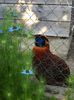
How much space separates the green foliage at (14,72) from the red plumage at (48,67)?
1.40 feet

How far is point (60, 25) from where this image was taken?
4.67m

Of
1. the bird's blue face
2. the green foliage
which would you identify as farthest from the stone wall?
the green foliage

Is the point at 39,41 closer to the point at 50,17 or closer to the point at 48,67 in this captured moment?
the point at 48,67

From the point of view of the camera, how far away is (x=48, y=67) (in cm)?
333

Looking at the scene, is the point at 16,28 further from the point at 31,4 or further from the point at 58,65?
the point at 31,4

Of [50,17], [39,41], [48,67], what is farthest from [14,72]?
[50,17]

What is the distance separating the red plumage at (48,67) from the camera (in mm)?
3240

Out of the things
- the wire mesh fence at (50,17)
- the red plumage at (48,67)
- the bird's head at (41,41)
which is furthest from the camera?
the wire mesh fence at (50,17)

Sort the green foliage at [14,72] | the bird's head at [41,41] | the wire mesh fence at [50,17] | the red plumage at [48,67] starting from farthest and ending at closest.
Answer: the wire mesh fence at [50,17] < the bird's head at [41,41] < the red plumage at [48,67] < the green foliage at [14,72]

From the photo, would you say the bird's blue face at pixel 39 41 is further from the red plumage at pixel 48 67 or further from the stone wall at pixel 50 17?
the stone wall at pixel 50 17

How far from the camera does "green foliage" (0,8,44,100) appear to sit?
2.60 metres

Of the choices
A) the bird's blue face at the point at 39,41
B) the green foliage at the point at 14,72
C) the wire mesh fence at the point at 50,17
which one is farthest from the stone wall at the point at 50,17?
the green foliage at the point at 14,72

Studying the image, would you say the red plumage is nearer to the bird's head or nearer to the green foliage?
the bird's head

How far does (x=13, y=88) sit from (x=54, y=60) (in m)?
0.87
